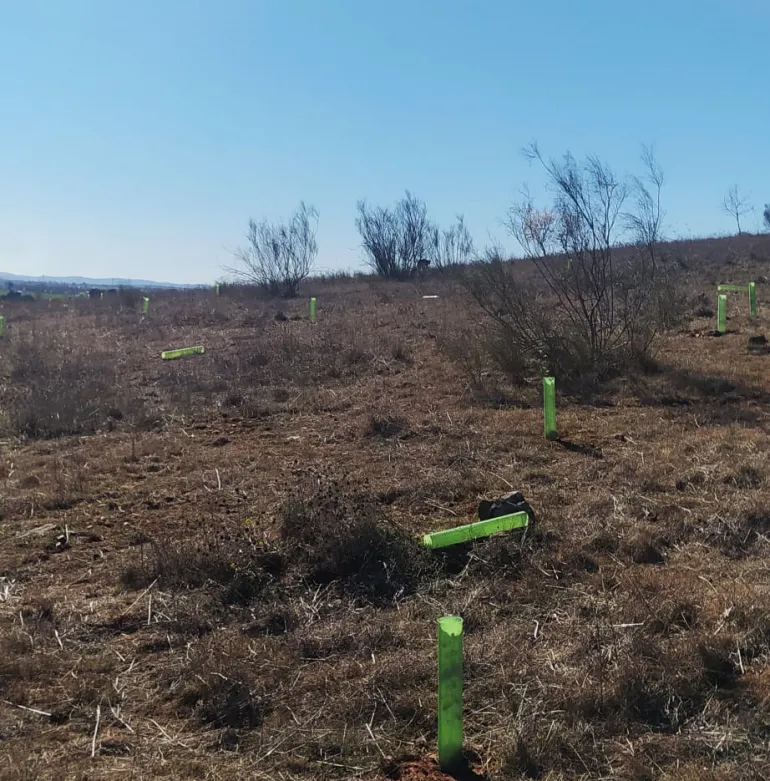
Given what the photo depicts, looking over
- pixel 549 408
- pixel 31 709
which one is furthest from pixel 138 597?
pixel 549 408

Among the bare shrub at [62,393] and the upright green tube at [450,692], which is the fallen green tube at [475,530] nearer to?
the upright green tube at [450,692]

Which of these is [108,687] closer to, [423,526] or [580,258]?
[423,526]

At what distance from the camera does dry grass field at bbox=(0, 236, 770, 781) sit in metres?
2.67

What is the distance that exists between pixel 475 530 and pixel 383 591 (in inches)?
26.1

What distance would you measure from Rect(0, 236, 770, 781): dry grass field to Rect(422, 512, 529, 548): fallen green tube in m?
0.08

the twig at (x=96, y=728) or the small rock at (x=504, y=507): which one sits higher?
the small rock at (x=504, y=507)

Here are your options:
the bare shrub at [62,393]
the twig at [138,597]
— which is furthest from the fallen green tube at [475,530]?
the bare shrub at [62,393]

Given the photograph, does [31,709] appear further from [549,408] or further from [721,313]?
[721,313]

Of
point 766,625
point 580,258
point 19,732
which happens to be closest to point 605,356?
point 580,258

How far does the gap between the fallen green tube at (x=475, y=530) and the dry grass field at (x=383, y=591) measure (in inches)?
3.1

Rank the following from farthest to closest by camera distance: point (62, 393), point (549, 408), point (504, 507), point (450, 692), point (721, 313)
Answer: point (721, 313) < point (62, 393) < point (549, 408) < point (504, 507) < point (450, 692)

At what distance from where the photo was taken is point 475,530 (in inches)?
166

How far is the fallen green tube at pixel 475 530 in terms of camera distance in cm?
417

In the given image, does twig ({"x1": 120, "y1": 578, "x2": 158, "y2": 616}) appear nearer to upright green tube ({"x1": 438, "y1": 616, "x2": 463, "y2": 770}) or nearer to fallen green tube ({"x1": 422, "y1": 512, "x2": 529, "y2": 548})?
fallen green tube ({"x1": 422, "y1": 512, "x2": 529, "y2": 548})
